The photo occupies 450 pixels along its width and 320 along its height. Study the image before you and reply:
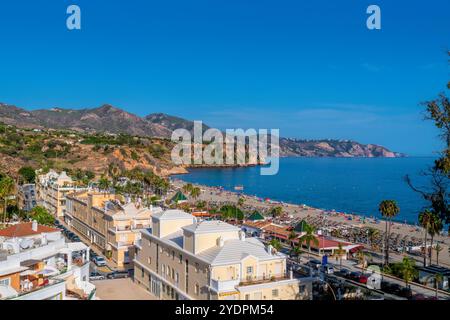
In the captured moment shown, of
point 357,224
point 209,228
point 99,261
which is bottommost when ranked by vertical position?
point 357,224

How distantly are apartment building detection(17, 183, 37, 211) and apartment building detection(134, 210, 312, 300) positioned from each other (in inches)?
1244

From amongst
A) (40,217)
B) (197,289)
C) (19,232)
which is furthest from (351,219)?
(19,232)

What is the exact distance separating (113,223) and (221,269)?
1566cm

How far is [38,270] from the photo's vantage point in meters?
15.5

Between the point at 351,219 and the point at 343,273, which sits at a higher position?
the point at 343,273

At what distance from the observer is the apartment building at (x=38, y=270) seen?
42.3 ft

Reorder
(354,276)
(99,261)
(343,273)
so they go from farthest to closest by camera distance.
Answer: (99,261) < (343,273) < (354,276)

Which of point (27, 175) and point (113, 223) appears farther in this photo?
point (27, 175)

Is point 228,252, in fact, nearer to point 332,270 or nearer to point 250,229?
point 332,270

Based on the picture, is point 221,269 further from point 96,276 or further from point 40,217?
point 40,217

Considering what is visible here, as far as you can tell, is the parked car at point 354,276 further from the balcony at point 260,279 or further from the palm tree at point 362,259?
the balcony at point 260,279

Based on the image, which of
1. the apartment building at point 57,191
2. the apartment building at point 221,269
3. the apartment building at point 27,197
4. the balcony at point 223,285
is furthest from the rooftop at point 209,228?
the apartment building at point 27,197

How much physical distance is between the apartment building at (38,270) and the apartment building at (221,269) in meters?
3.76

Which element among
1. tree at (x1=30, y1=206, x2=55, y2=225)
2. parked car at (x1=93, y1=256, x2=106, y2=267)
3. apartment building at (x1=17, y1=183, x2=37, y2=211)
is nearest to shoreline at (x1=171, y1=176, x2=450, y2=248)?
apartment building at (x1=17, y1=183, x2=37, y2=211)
